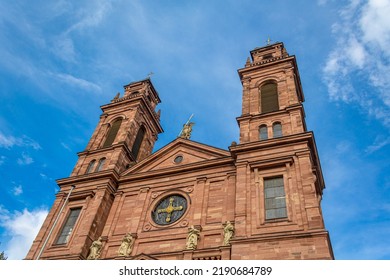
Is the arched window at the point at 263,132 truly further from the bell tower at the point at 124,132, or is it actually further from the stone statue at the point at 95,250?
the stone statue at the point at 95,250

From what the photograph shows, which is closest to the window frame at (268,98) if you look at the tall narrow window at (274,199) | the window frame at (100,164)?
the tall narrow window at (274,199)

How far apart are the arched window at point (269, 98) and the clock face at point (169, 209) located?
874 cm

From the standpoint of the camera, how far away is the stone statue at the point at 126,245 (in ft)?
68.1

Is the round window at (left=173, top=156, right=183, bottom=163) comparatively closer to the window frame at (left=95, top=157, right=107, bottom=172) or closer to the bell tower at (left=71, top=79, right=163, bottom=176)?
the bell tower at (left=71, top=79, right=163, bottom=176)

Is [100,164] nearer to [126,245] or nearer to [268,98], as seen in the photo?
[126,245]

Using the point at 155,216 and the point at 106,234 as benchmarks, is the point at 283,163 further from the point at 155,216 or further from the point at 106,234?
the point at 106,234

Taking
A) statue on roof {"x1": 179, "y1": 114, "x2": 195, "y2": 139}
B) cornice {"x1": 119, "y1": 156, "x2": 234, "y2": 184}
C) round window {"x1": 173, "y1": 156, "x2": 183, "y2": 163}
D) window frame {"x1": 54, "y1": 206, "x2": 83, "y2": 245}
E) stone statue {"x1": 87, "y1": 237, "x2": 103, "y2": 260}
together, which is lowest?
stone statue {"x1": 87, "y1": 237, "x2": 103, "y2": 260}

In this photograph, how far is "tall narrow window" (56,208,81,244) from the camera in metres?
23.5

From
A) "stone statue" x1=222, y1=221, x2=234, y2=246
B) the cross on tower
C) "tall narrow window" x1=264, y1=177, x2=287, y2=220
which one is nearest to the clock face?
the cross on tower

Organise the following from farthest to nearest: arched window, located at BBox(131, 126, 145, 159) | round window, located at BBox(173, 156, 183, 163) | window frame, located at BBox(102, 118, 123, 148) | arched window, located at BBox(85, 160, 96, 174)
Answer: arched window, located at BBox(131, 126, 145, 159), window frame, located at BBox(102, 118, 123, 148), arched window, located at BBox(85, 160, 96, 174), round window, located at BBox(173, 156, 183, 163)

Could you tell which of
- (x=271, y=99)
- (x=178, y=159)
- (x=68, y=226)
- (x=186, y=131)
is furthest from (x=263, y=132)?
(x=68, y=226)

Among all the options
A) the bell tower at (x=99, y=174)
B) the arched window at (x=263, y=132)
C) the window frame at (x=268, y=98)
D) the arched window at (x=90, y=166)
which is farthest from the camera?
the arched window at (x=90, y=166)

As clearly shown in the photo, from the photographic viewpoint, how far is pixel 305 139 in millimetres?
21156

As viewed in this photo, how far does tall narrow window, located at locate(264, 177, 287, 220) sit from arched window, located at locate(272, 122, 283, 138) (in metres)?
3.93
